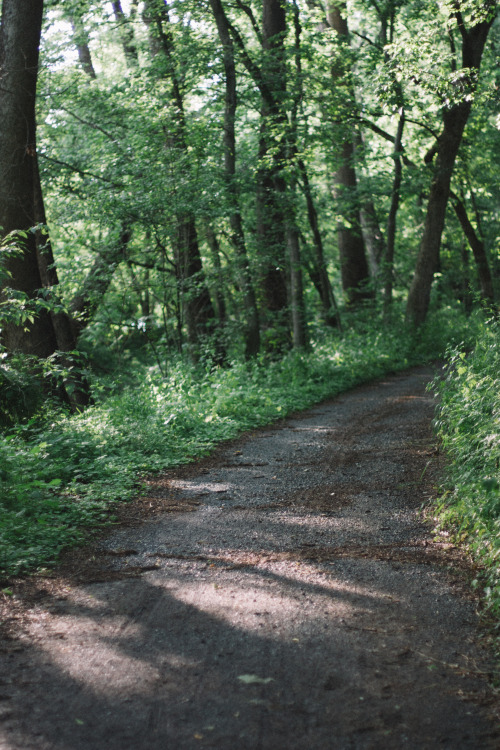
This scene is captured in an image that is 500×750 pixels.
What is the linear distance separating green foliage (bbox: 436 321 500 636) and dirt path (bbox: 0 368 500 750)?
0.22 meters

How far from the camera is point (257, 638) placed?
3.70 m

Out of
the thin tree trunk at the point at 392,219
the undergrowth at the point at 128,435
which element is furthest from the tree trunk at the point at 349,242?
the undergrowth at the point at 128,435

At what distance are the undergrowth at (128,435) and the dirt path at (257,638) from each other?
0.49 meters

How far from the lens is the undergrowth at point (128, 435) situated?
5.57 m

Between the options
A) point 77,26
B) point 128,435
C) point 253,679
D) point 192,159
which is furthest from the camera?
point 77,26

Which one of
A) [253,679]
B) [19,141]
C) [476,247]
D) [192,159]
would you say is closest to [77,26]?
[192,159]

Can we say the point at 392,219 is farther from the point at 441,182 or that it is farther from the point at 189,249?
the point at 189,249

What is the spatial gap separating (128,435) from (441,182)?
47.1 feet

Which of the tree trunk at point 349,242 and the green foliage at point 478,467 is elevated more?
the tree trunk at point 349,242

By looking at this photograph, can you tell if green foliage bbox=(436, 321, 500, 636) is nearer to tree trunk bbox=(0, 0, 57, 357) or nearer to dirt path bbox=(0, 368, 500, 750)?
dirt path bbox=(0, 368, 500, 750)

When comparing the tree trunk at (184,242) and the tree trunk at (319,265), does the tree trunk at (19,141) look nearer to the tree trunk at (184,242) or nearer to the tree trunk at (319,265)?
the tree trunk at (184,242)

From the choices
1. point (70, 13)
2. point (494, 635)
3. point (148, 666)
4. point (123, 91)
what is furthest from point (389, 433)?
point (70, 13)

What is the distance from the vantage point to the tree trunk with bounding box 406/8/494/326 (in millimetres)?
17281

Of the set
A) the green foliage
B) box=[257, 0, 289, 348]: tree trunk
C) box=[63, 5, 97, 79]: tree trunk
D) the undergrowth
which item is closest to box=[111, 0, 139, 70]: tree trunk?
box=[63, 5, 97, 79]: tree trunk
